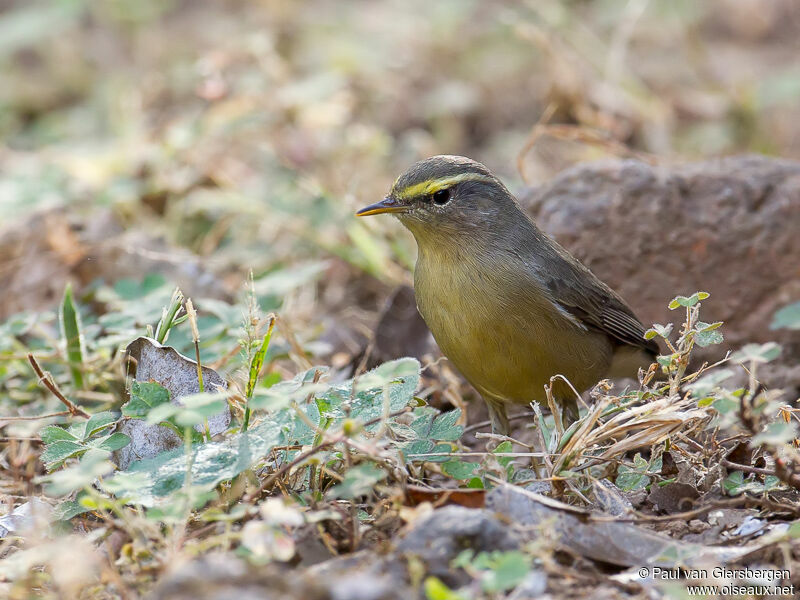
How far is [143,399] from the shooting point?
3789 mm

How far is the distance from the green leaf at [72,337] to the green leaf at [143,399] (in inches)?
52.4

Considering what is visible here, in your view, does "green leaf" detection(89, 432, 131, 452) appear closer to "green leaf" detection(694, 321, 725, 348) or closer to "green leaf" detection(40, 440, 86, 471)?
"green leaf" detection(40, 440, 86, 471)

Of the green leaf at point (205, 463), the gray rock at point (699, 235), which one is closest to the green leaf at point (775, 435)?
the green leaf at point (205, 463)

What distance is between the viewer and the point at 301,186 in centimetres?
741

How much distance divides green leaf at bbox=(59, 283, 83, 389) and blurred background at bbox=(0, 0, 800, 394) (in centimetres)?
17

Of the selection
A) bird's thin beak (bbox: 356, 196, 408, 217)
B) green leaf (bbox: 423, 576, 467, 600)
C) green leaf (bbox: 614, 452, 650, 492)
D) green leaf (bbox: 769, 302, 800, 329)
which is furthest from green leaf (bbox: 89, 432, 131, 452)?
green leaf (bbox: 769, 302, 800, 329)

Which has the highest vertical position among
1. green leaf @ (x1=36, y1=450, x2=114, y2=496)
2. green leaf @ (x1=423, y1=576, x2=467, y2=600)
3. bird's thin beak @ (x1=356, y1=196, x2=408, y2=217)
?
bird's thin beak @ (x1=356, y1=196, x2=408, y2=217)

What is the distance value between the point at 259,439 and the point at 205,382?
722 millimetres

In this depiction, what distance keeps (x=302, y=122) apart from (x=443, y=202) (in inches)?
150

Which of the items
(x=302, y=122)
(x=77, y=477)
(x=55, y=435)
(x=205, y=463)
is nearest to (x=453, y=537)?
(x=205, y=463)

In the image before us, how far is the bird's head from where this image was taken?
4.95 m

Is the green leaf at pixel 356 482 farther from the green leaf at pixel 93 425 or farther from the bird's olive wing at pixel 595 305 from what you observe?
the bird's olive wing at pixel 595 305

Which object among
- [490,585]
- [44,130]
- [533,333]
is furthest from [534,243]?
[44,130]

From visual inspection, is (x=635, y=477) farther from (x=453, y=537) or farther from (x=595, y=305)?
(x=595, y=305)
